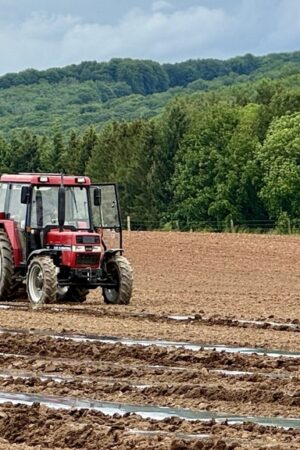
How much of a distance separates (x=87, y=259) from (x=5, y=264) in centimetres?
143

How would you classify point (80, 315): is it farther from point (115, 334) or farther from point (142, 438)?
point (142, 438)

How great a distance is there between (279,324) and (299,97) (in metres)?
91.0

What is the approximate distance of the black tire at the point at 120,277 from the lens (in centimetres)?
2250

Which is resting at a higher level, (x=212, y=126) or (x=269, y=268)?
(x=212, y=126)

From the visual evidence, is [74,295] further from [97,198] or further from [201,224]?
[201,224]

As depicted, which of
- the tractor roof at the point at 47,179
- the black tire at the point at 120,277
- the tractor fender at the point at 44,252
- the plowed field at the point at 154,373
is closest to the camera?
the plowed field at the point at 154,373

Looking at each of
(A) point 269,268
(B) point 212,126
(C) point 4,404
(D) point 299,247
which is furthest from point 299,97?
(C) point 4,404

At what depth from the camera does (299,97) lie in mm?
108750

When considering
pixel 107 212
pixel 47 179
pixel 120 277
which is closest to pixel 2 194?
pixel 47 179

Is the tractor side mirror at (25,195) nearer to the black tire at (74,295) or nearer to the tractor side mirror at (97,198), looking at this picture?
the tractor side mirror at (97,198)

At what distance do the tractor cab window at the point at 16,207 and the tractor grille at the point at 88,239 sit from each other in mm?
1114

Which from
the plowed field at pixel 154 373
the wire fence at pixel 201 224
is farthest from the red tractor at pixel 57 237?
the wire fence at pixel 201 224

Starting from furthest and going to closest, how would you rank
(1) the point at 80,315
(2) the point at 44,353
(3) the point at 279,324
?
1. (1) the point at 80,315
2. (3) the point at 279,324
3. (2) the point at 44,353

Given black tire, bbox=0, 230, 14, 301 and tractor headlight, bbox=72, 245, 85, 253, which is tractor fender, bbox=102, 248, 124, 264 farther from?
black tire, bbox=0, 230, 14, 301
